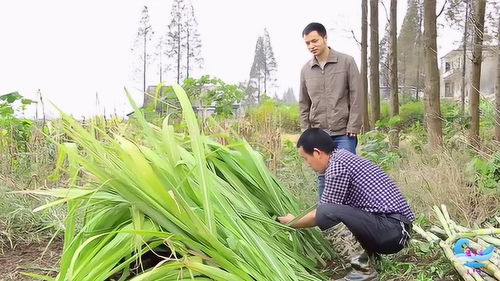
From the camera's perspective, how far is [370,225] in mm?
2576

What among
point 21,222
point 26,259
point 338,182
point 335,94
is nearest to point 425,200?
point 335,94

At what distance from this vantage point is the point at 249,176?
2.81 m

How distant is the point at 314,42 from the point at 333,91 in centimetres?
41

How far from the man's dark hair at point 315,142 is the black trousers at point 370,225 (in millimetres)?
306

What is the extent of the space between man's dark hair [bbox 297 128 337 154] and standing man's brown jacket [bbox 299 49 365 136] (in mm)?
1038

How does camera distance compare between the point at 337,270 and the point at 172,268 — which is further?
the point at 337,270

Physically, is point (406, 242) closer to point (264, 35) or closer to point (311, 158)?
point (311, 158)

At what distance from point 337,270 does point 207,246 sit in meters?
1.01

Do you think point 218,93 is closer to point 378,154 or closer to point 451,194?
point 378,154

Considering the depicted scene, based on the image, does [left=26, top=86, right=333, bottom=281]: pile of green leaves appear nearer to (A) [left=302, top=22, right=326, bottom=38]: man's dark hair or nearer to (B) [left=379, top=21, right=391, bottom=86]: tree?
(A) [left=302, top=22, right=326, bottom=38]: man's dark hair

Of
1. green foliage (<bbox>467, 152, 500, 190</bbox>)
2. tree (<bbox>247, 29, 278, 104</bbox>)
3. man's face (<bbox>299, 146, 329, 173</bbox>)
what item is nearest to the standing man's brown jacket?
green foliage (<bbox>467, 152, 500, 190</bbox>)

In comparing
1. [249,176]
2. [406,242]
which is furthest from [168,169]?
[406,242]

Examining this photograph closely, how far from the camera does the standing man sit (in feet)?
12.0

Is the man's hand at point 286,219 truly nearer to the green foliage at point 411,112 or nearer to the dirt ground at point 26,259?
the dirt ground at point 26,259
